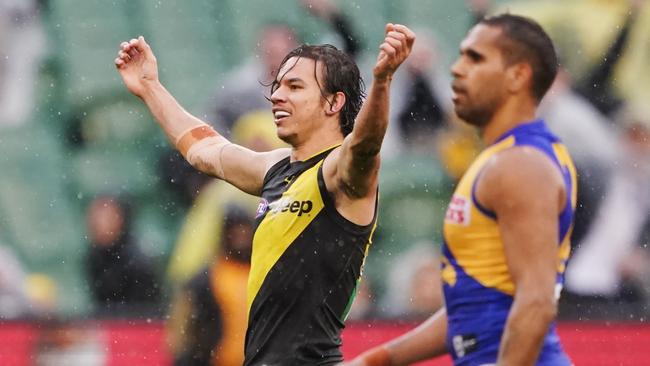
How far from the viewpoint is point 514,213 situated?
379cm

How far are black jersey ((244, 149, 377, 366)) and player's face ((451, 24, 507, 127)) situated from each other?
145 centimetres

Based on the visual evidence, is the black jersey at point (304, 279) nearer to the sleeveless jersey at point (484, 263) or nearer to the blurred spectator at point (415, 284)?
the sleeveless jersey at point (484, 263)

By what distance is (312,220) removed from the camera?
5.40 m

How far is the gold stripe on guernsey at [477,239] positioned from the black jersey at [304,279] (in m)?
1.42

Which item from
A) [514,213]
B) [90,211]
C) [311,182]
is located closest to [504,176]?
[514,213]

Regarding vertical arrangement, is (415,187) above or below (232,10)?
below

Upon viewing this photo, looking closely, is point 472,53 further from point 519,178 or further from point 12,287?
point 12,287

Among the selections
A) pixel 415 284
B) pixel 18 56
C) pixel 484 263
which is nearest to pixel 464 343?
Answer: pixel 484 263

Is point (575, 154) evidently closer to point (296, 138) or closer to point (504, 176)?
point (296, 138)

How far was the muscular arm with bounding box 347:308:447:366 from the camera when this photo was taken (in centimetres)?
434

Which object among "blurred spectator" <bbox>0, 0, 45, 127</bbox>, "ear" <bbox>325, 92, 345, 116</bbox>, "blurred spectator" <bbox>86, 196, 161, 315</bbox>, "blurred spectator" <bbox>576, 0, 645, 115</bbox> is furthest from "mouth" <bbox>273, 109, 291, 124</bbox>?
"blurred spectator" <bbox>0, 0, 45, 127</bbox>

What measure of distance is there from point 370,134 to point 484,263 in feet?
4.13

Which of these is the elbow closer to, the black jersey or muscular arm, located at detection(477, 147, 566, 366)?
the black jersey

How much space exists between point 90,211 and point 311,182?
19.2 ft
